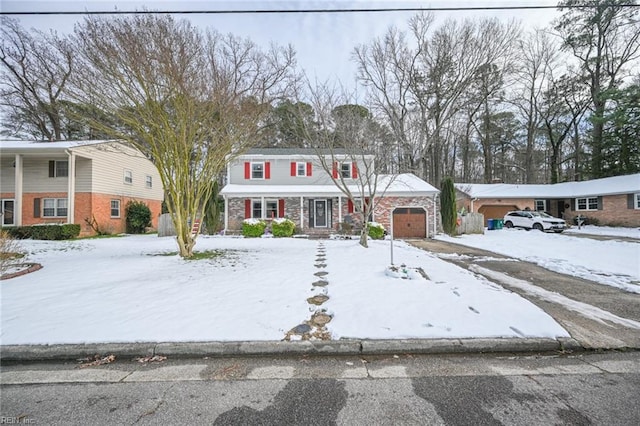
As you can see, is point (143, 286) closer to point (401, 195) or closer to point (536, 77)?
point (401, 195)

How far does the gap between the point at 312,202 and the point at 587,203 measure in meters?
21.3

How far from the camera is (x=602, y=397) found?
2.25m

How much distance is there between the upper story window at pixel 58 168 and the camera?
50.2 ft

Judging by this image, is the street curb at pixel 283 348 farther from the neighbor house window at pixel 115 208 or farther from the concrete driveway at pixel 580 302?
the neighbor house window at pixel 115 208

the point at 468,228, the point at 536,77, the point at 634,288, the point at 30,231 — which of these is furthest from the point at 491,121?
the point at 30,231

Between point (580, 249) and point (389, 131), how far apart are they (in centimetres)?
870

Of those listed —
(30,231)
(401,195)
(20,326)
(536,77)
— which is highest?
(536,77)

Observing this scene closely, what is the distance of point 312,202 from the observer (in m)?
16.5

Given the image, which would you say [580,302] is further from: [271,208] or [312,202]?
[271,208]

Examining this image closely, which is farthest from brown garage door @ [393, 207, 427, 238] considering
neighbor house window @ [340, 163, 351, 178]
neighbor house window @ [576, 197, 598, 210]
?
neighbor house window @ [576, 197, 598, 210]

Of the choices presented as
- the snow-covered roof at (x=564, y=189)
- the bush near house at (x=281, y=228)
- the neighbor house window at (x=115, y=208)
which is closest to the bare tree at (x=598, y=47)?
the snow-covered roof at (x=564, y=189)

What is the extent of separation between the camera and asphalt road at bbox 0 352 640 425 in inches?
81.0

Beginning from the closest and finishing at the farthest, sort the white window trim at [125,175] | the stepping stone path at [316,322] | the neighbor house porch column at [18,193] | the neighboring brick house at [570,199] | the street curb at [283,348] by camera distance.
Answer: the street curb at [283,348]
the stepping stone path at [316,322]
the neighbor house porch column at [18,193]
the white window trim at [125,175]
the neighboring brick house at [570,199]

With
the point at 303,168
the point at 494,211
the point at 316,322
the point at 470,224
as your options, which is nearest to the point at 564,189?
the point at 494,211
